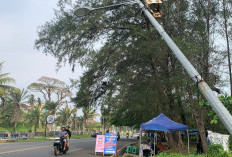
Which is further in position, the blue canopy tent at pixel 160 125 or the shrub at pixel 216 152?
the blue canopy tent at pixel 160 125

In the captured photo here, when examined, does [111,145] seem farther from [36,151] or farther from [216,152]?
[216,152]

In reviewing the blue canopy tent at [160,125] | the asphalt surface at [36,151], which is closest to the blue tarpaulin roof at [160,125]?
the blue canopy tent at [160,125]

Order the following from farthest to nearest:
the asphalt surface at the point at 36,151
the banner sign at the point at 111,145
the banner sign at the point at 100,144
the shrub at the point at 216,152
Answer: the banner sign at the point at 100,144, the banner sign at the point at 111,145, the asphalt surface at the point at 36,151, the shrub at the point at 216,152

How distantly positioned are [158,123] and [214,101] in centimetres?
890

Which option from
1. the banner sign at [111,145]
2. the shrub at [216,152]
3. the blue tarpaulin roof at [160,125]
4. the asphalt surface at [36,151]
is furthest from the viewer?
the banner sign at [111,145]

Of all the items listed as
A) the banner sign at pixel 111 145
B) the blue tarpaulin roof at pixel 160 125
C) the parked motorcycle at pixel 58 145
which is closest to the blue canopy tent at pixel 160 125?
the blue tarpaulin roof at pixel 160 125

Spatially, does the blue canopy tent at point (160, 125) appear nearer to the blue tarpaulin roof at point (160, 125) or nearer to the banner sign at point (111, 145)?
the blue tarpaulin roof at point (160, 125)

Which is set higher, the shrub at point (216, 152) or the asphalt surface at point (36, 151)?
the shrub at point (216, 152)

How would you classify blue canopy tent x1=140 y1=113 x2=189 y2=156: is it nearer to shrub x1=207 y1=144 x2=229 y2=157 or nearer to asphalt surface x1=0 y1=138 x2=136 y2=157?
asphalt surface x1=0 y1=138 x2=136 y2=157

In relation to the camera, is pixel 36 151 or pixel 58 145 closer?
pixel 58 145

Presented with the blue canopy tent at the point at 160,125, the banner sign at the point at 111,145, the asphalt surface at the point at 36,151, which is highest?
the blue canopy tent at the point at 160,125

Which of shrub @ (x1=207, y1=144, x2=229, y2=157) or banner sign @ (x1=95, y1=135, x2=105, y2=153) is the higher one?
shrub @ (x1=207, y1=144, x2=229, y2=157)

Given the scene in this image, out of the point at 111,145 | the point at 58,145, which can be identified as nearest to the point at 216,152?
the point at 111,145

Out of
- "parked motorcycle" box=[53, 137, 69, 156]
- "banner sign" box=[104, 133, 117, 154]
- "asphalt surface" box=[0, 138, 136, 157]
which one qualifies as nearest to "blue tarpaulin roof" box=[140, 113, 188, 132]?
"banner sign" box=[104, 133, 117, 154]
